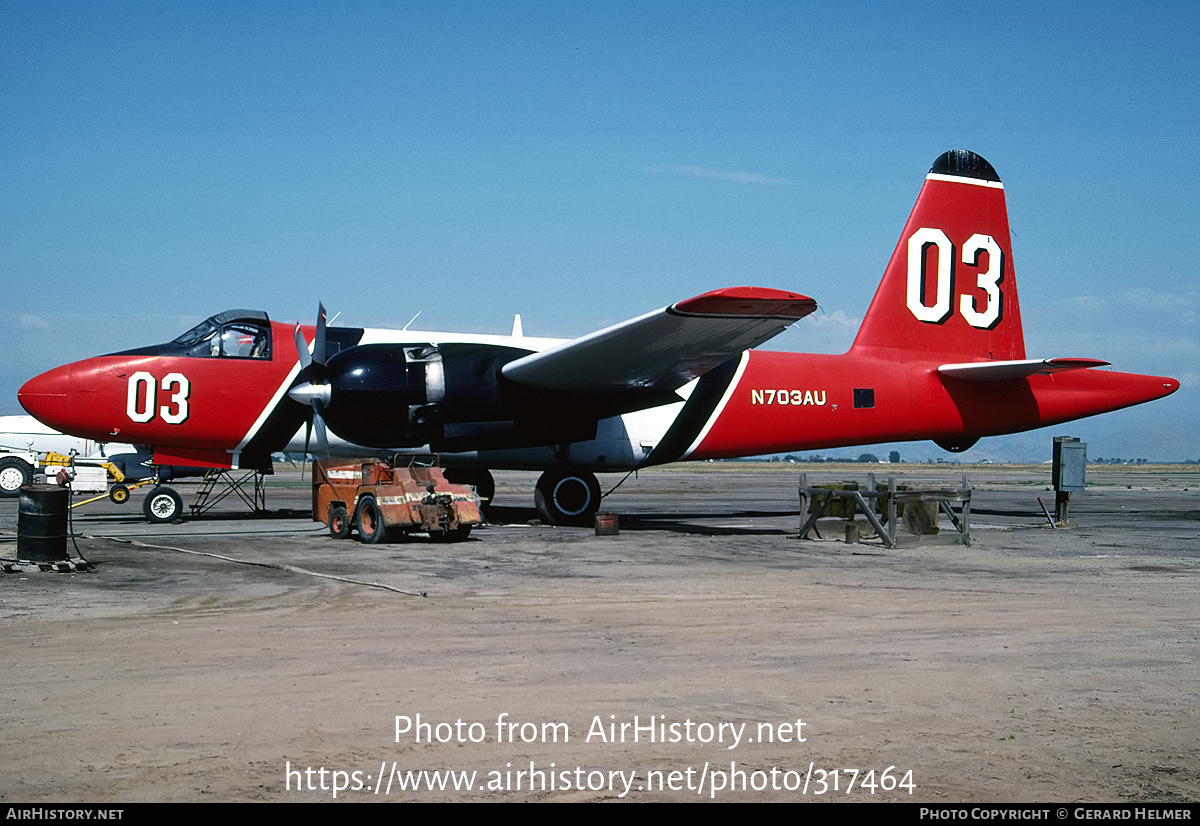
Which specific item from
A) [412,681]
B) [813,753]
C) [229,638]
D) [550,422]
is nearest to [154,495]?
[550,422]

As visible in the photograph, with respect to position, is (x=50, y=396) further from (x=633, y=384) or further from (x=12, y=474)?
(x=12, y=474)

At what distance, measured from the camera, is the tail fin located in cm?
2394

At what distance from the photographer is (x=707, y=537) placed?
18.6 m

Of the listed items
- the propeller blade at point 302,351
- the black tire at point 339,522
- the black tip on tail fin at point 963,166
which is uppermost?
the black tip on tail fin at point 963,166

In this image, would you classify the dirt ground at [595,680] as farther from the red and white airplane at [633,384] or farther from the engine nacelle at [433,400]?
the red and white airplane at [633,384]

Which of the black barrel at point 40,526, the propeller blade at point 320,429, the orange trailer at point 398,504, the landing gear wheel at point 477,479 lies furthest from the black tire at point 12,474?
the black barrel at point 40,526

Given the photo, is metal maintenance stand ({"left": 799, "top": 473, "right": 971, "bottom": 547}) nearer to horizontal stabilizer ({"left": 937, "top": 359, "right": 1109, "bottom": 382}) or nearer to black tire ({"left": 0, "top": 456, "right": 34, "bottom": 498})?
horizontal stabilizer ({"left": 937, "top": 359, "right": 1109, "bottom": 382})

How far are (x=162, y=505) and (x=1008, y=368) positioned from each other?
57.6 ft

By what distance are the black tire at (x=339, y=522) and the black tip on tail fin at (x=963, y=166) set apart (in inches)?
606

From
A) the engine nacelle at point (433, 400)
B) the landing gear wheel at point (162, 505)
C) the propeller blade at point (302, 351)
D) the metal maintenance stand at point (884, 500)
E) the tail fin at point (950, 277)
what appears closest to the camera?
the metal maintenance stand at point (884, 500)

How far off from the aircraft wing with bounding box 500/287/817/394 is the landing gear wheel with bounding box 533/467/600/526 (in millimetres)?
1824

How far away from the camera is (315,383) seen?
63.4 feet

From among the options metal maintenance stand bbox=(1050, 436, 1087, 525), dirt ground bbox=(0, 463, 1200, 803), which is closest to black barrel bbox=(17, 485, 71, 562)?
dirt ground bbox=(0, 463, 1200, 803)

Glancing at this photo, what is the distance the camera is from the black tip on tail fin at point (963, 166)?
2419 centimetres
